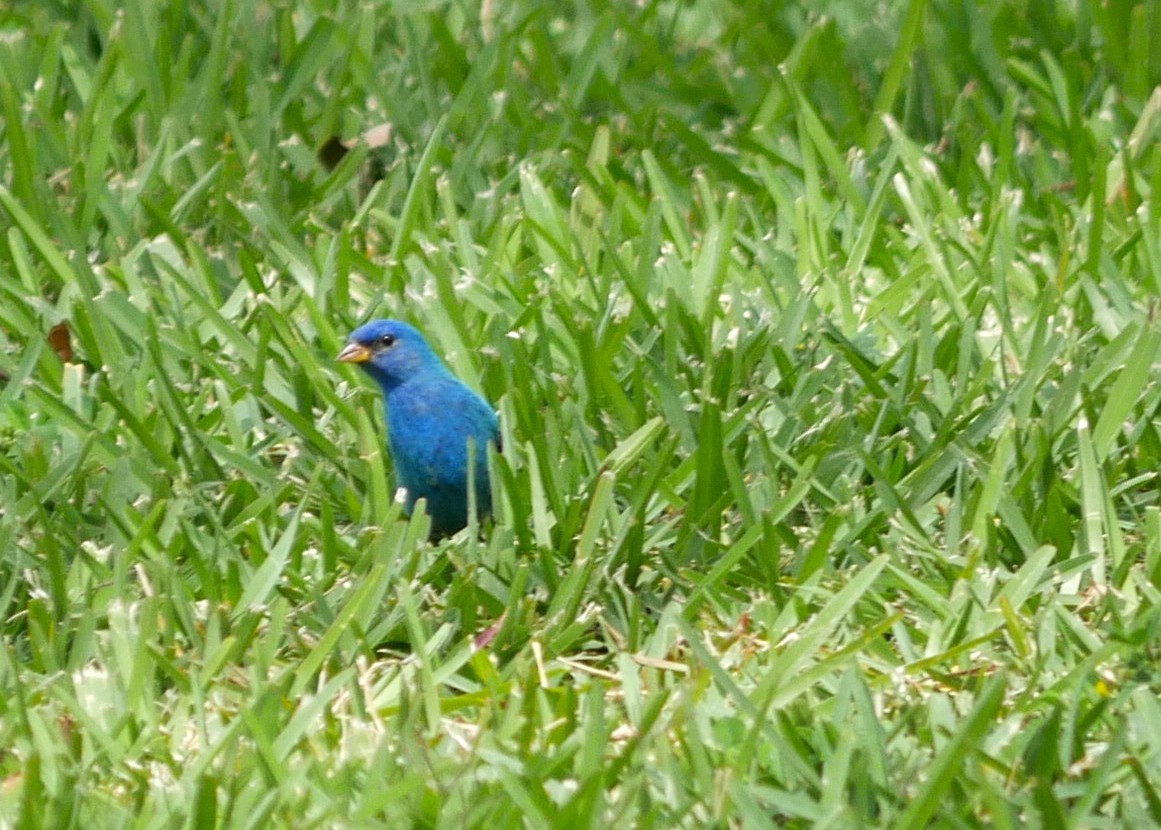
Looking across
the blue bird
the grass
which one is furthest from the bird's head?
the grass

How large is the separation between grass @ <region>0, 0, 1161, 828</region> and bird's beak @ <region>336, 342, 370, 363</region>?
12cm

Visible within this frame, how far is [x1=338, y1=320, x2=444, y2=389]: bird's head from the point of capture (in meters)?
3.31

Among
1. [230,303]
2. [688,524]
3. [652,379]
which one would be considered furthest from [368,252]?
[688,524]

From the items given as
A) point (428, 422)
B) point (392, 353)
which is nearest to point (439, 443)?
point (428, 422)

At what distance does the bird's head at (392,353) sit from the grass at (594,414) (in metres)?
0.12

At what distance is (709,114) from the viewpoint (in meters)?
4.68

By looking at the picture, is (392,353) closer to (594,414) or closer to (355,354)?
(355,354)

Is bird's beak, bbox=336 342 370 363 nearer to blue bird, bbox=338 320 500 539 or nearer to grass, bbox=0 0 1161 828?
blue bird, bbox=338 320 500 539

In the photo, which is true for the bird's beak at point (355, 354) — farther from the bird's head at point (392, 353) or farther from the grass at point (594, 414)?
the grass at point (594, 414)

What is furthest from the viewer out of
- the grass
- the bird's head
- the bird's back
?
the bird's head

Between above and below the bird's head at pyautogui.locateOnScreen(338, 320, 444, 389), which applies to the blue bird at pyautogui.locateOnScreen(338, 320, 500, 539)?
below

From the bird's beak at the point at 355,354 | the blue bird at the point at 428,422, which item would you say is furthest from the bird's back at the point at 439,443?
the bird's beak at the point at 355,354

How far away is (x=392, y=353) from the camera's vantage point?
332cm

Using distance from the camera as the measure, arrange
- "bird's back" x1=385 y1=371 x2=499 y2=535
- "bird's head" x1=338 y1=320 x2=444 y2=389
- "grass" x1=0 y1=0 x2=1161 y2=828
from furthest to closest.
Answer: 1. "bird's head" x1=338 y1=320 x2=444 y2=389
2. "bird's back" x1=385 y1=371 x2=499 y2=535
3. "grass" x1=0 y1=0 x2=1161 y2=828
